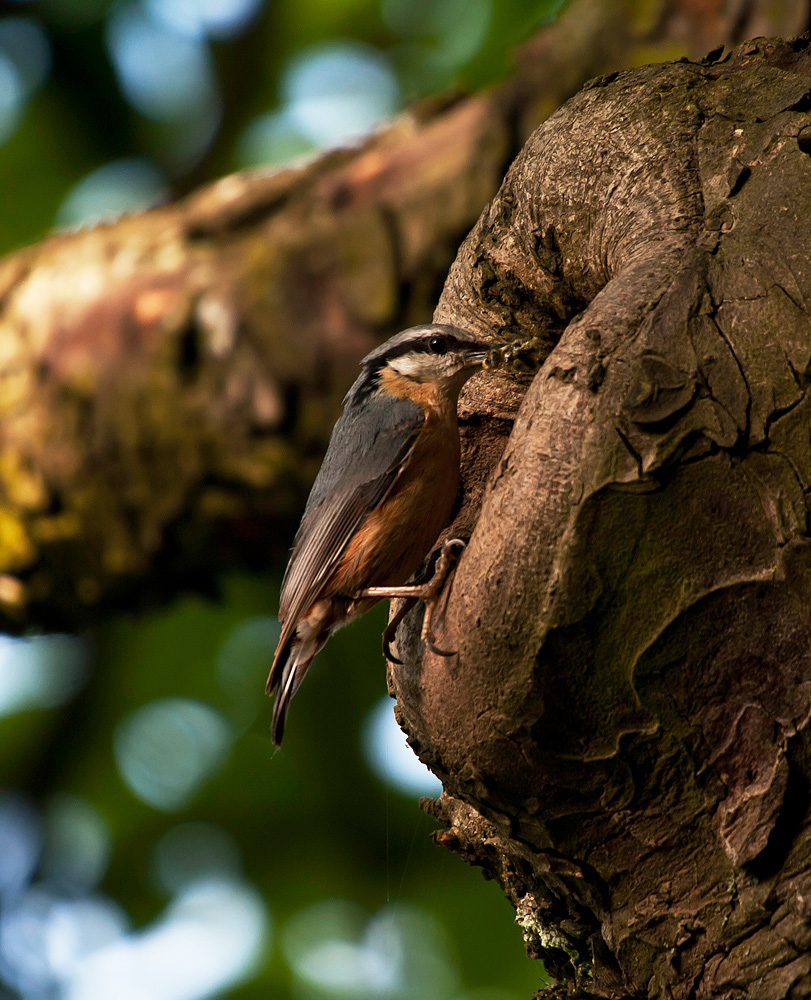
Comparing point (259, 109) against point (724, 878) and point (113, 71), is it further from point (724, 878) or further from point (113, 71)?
point (724, 878)

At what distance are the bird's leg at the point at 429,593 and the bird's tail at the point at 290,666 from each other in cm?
30

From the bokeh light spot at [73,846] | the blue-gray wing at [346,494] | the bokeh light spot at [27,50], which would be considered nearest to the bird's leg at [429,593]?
the blue-gray wing at [346,494]

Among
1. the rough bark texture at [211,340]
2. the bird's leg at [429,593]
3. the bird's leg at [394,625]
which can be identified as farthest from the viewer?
the rough bark texture at [211,340]

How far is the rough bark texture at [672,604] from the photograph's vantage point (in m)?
1.51

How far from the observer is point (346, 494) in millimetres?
2482

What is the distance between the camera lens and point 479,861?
91.8 inches

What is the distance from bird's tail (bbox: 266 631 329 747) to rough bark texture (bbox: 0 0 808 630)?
6.00 feet

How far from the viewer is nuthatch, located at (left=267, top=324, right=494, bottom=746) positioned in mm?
2363

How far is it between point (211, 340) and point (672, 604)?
3238 mm

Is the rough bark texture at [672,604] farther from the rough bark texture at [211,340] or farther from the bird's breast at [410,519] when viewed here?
the rough bark texture at [211,340]

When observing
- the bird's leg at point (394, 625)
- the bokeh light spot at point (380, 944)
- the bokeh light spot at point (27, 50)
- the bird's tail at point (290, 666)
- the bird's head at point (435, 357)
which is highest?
the bokeh light spot at point (27, 50)

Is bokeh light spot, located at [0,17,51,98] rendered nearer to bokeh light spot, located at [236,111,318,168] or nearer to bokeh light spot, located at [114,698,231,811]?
bokeh light spot, located at [236,111,318,168]

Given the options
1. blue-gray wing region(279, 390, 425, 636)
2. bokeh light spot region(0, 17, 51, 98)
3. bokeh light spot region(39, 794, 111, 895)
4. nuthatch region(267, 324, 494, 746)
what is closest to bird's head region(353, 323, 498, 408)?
nuthatch region(267, 324, 494, 746)

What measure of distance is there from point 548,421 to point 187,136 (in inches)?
195
